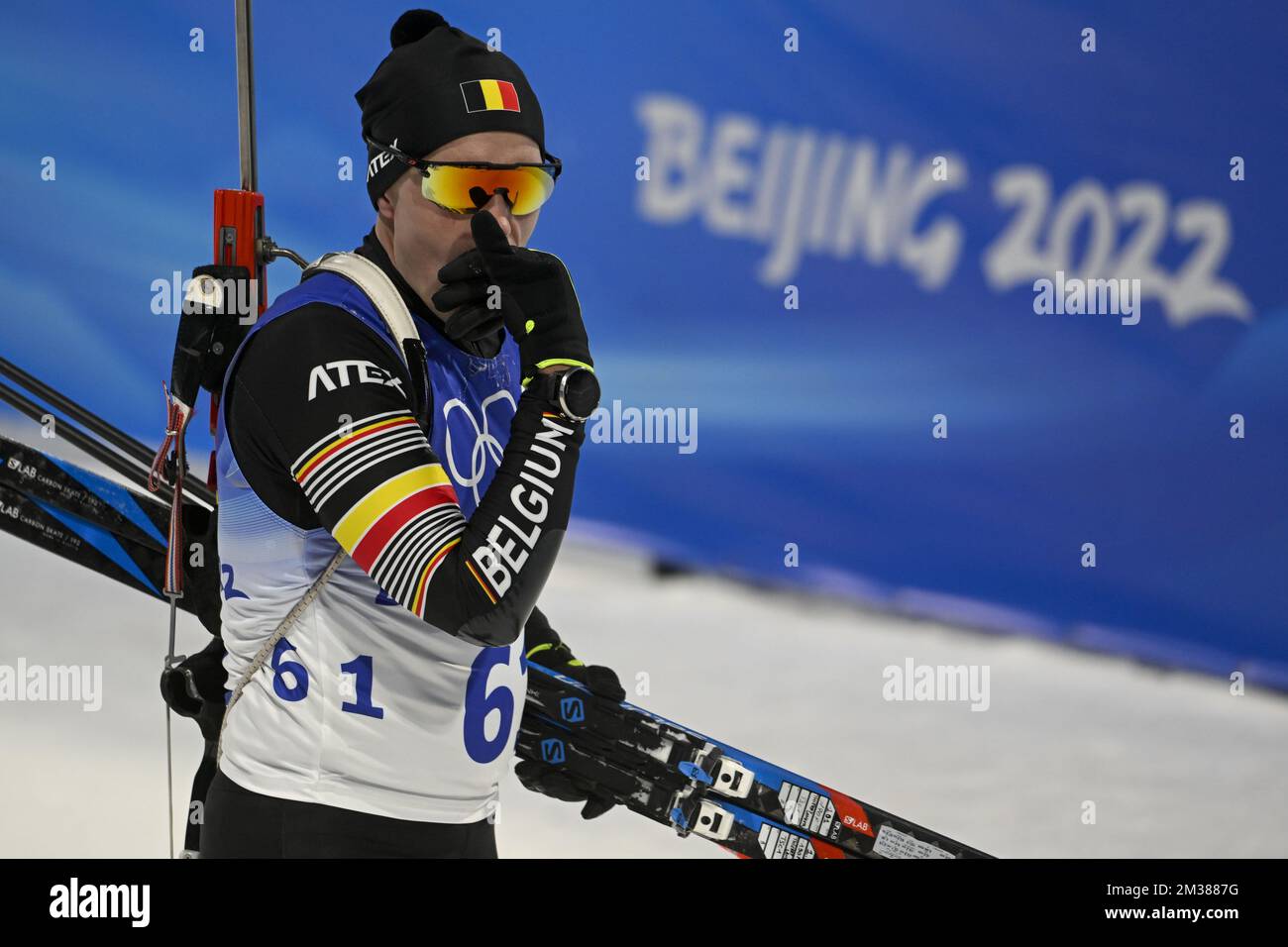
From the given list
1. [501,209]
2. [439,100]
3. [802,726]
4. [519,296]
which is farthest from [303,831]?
[802,726]

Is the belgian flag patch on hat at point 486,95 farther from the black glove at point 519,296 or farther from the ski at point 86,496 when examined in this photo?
the ski at point 86,496

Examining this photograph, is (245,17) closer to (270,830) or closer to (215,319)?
(215,319)

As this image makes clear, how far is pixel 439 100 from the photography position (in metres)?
1.69

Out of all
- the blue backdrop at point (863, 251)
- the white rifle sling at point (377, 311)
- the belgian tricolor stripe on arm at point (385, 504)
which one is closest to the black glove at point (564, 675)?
the white rifle sling at point (377, 311)

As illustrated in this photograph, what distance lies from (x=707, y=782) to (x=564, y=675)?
1.24 ft

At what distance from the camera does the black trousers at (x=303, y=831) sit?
161 cm

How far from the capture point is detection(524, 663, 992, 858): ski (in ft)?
7.76

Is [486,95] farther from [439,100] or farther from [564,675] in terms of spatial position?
[564,675]

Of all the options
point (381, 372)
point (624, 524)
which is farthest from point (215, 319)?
point (624, 524)

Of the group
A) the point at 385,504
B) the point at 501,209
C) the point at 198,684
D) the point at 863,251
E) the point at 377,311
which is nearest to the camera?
the point at 385,504

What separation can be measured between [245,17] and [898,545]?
344 centimetres

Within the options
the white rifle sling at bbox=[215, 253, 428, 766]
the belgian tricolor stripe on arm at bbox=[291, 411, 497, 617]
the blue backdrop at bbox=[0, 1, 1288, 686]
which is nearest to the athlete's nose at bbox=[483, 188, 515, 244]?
the white rifle sling at bbox=[215, 253, 428, 766]

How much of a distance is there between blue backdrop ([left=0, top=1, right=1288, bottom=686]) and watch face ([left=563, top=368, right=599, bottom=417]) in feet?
11.1

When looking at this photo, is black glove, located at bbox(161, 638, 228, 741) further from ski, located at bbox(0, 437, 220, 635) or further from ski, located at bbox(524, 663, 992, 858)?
ski, located at bbox(524, 663, 992, 858)
